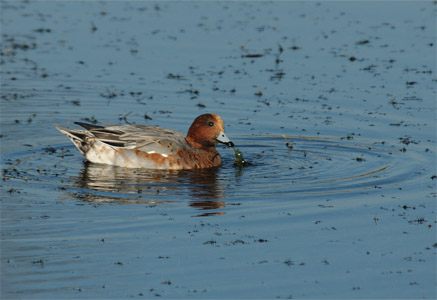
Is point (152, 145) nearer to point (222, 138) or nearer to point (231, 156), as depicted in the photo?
point (222, 138)

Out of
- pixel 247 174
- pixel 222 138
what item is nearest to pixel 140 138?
pixel 222 138

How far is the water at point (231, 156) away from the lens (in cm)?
830

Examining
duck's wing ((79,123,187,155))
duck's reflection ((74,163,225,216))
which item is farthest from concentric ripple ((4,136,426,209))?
duck's wing ((79,123,187,155))

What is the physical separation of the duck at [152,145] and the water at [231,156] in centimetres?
26

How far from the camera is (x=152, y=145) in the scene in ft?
42.2

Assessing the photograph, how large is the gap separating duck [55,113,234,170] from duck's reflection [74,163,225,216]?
14 cm

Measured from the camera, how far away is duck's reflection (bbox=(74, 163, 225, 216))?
1087 centimetres

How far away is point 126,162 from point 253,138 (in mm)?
2387

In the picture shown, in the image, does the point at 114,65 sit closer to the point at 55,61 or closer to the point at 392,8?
the point at 55,61

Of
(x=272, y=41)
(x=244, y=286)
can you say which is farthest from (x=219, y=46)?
(x=244, y=286)

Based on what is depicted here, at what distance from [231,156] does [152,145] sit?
150 cm

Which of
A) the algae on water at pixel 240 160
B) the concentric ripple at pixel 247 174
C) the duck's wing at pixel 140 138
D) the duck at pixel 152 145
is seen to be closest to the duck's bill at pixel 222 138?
the duck at pixel 152 145

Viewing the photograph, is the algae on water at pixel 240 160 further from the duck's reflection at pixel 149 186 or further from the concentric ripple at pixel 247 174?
the duck's reflection at pixel 149 186

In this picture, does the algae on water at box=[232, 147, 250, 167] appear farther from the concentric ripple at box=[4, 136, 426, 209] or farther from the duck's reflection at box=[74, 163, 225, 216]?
the duck's reflection at box=[74, 163, 225, 216]
